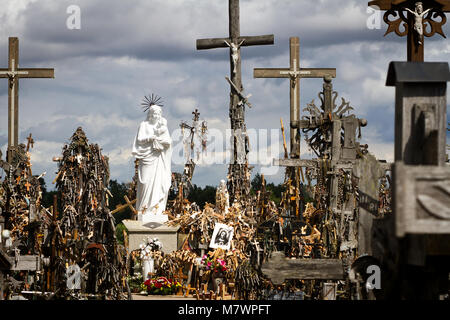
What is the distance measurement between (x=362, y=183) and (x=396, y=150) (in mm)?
1730

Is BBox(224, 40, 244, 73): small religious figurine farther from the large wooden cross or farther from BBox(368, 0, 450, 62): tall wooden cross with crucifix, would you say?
BBox(368, 0, 450, 62): tall wooden cross with crucifix

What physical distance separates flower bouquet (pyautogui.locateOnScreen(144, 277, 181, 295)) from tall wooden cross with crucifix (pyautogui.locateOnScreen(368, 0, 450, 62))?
7765mm

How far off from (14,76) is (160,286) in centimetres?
845

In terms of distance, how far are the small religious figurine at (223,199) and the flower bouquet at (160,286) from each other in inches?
87.0

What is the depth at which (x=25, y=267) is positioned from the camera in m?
12.1

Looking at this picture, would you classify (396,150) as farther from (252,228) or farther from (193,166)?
(193,166)

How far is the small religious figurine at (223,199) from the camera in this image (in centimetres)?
1905

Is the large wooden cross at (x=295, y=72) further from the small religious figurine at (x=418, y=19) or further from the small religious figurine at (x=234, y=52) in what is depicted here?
the small religious figurine at (x=418, y=19)

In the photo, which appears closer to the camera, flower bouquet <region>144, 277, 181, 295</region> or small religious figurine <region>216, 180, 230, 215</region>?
flower bouquet <region>144, 277, 181, 295</region>

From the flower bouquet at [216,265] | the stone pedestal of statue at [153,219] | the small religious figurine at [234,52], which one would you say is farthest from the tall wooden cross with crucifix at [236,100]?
the flower bouquet at [216,265]

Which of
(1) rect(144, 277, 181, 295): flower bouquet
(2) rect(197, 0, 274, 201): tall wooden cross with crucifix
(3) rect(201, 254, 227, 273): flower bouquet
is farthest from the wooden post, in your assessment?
(2) rect(197, 0, 274, 201): tall wooden cross with crucifix

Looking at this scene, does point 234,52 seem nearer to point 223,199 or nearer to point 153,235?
point 223,199

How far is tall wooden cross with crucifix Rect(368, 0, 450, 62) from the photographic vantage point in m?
11.0
